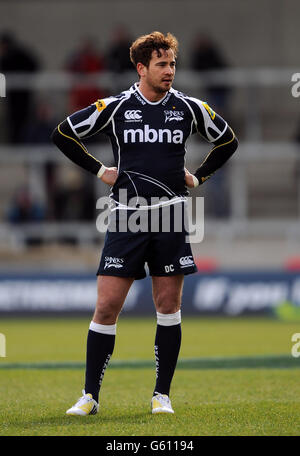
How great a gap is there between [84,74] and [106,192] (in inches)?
91.8

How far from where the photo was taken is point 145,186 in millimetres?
6621

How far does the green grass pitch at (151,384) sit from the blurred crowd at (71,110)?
326 centimetres

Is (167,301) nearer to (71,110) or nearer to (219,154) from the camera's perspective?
(219,154)

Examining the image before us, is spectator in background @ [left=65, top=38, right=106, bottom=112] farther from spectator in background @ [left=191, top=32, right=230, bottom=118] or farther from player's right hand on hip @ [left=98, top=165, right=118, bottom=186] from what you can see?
player's right hand on hip @ [left=98, top=165, right=118, bottom=186]

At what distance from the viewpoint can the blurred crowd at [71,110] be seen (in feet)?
54.9

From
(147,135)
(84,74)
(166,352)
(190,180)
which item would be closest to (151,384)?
(166,352)

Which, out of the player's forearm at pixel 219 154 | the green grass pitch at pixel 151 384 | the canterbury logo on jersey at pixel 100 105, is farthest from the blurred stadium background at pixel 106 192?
the canterbury logo on jersey at pixel 100 105

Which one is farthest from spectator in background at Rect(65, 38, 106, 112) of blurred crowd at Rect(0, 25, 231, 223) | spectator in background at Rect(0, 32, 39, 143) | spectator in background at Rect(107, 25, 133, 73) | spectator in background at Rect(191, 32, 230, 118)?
spectator in background at Rect(191, 32, 230, 118)

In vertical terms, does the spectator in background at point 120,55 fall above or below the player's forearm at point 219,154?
above

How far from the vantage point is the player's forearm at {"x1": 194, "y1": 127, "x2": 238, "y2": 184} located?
6973 mm

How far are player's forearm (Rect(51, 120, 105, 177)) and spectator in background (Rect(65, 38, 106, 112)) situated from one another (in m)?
10.3

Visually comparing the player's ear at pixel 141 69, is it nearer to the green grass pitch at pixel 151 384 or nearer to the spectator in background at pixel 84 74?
the green grass pitch at pixel 151 384

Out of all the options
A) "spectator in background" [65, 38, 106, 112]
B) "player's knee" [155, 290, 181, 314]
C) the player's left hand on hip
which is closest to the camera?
"player's knee" [155, 290, 181, 314]

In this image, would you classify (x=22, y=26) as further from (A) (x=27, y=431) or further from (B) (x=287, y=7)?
(A) (x=27, y=431)
